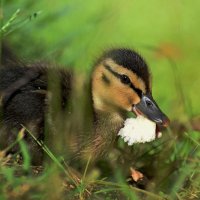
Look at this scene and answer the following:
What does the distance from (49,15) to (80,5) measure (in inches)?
36.4

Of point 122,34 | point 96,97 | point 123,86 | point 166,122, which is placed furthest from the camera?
point 122,34

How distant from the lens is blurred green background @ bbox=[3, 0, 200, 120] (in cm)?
545

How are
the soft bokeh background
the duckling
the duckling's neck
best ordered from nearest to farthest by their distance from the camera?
1. the duckling
2. the duckling's neck
3. the soft bokeh background

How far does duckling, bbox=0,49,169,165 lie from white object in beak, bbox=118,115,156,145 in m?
0.04

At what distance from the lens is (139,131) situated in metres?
3.89

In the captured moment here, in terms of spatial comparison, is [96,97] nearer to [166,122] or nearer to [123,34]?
[166,122]

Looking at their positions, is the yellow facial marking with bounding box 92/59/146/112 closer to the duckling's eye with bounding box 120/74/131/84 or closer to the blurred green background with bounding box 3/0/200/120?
the duckling's eye with bounding box 120/74/131/84

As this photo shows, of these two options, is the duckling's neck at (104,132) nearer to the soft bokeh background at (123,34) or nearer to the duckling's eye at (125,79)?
the duckling's eye at (125,79)

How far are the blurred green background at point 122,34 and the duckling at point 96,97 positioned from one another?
79 cm

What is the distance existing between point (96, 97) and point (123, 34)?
A: 2588mm

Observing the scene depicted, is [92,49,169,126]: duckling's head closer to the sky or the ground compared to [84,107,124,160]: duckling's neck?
closer to the sky

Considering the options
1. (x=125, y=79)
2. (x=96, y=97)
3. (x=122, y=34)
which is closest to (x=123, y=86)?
(x=125, y=79)

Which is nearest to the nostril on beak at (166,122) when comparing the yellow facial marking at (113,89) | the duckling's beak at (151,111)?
the duckling's beak at (151,111)

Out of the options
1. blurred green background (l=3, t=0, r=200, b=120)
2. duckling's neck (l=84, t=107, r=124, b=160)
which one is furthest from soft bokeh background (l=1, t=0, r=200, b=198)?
duckling's neck (l=84, t=107, r=124, b=160)
